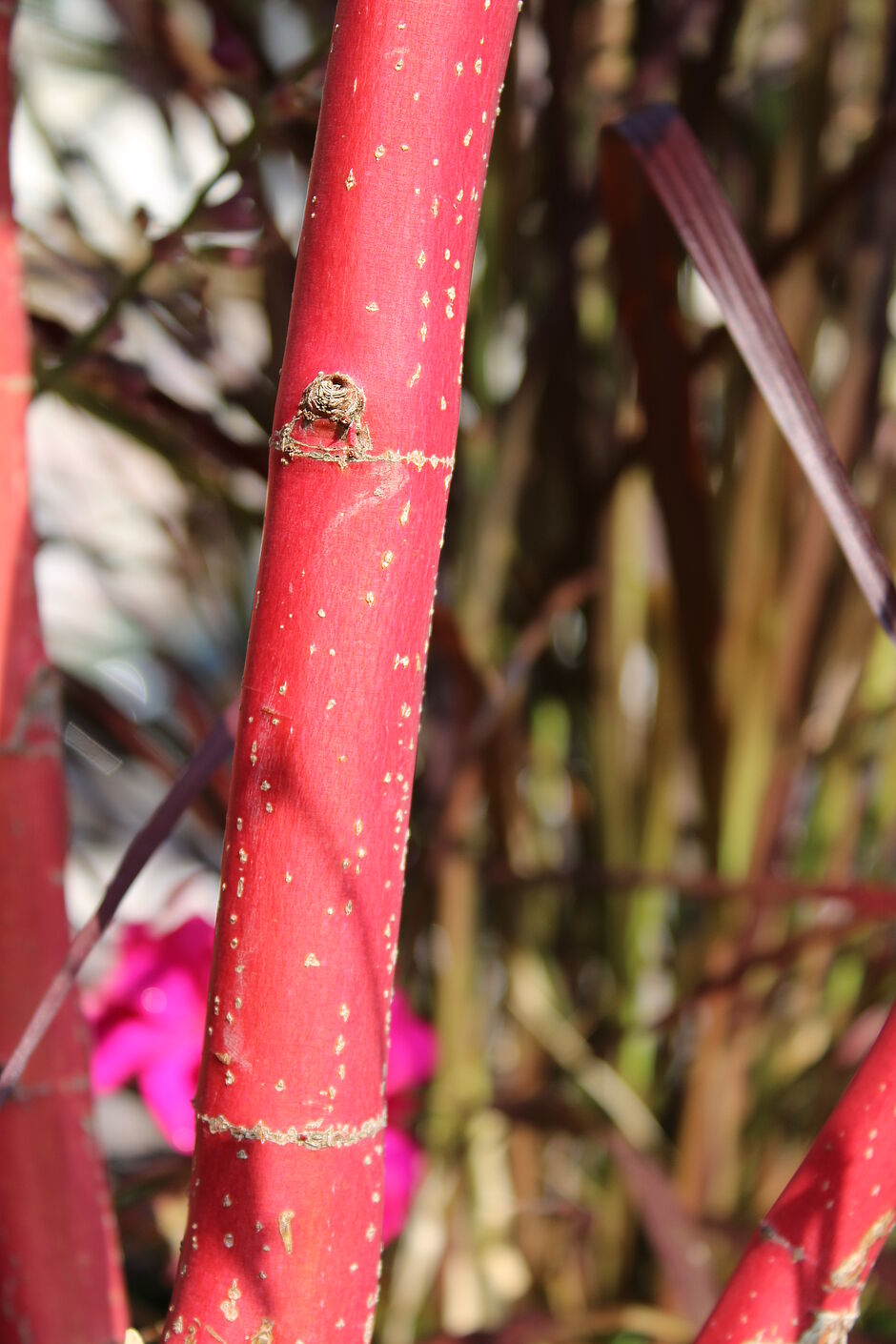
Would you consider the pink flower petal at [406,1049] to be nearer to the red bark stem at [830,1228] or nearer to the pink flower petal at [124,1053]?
the pink flower petal at [124,1053]

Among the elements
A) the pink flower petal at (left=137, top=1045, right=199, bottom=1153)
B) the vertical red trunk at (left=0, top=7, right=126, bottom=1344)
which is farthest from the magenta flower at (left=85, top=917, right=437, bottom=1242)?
the vertical red trunk at (left=0, top=7, right=126, bottom=1344)

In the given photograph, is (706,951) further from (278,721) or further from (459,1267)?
(278,721)

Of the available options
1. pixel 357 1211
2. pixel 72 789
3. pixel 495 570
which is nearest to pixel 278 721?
pixel 357 1211

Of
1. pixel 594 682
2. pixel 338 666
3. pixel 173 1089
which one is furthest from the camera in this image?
pixel 594 682

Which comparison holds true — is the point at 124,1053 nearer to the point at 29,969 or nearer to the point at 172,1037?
the point at 172,1037

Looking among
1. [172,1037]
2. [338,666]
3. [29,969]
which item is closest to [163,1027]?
[172,1037]

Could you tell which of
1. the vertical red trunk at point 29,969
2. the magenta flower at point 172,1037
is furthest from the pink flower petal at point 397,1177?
the vertical red trunk at point 29,969

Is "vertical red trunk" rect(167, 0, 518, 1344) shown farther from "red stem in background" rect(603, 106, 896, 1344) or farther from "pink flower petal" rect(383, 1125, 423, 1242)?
"pink flower petal" rect(383, 1125, 423, 1242)
